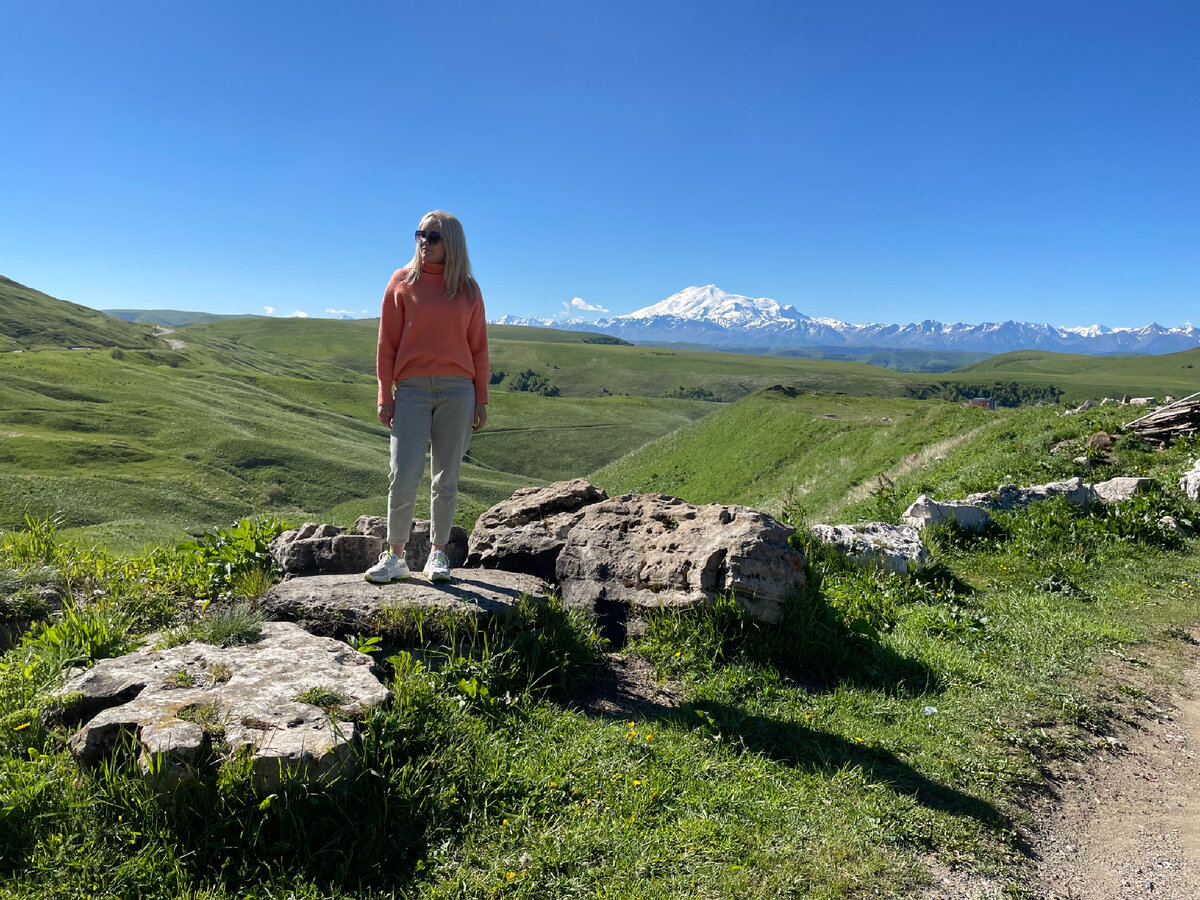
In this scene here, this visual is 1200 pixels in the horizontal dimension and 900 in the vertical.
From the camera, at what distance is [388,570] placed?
21.4 ft

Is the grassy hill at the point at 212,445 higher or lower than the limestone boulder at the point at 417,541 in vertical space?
lower

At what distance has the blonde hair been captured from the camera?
6.32 meters

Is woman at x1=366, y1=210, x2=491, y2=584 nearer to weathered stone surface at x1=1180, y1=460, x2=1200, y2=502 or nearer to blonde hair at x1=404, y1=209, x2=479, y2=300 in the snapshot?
blonde hair at x1=404, y1=209, x2=479, y2=300

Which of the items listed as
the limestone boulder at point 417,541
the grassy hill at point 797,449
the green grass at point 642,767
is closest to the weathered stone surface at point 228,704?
the green grass at point 642,767

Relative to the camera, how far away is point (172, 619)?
655 centimetres

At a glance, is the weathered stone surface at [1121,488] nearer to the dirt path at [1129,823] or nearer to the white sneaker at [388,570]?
the dirt path at [1129,823]

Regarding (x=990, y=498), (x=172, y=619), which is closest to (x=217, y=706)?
(x=172, y=619)

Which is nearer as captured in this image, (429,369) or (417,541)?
(429,369)

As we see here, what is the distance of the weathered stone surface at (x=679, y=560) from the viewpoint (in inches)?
263

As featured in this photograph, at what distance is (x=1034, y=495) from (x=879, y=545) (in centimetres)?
467

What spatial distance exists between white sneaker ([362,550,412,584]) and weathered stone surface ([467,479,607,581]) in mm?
1681

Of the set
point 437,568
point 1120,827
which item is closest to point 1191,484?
point 1120,827

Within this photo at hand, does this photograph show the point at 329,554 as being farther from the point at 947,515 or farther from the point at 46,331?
the point at 46,331

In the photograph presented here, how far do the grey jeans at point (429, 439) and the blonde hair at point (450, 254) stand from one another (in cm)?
90
